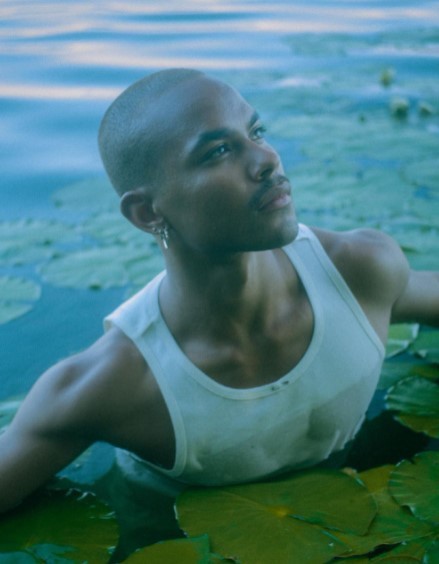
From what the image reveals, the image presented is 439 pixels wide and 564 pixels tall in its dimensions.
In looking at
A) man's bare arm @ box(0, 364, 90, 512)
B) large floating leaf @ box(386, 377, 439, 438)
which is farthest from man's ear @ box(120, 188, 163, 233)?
large floating leaf @ box(386, 377, 439, 438)

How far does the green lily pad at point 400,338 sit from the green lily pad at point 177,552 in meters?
0.79

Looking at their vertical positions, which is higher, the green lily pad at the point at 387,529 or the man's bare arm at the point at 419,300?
the man's bare arm at the point at 419,300

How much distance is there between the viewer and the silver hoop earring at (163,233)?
4.09 ft

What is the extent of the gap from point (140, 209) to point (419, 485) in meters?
0.66

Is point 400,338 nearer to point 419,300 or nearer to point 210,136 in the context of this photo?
point 419,300

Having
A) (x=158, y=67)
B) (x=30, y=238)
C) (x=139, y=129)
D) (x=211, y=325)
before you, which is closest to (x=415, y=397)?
(x=211, y=325)

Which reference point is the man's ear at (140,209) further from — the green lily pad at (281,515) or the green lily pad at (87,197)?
the green lily pad at (87,197)

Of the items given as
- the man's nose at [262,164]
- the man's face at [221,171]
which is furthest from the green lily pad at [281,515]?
the man's nose at [262,164]

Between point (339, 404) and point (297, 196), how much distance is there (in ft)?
5.31

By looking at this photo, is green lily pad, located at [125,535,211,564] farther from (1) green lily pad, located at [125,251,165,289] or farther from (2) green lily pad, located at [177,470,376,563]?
(1) green lily pad, located at [125,251,165,289]

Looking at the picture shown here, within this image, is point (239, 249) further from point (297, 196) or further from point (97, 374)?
point (297, 196)

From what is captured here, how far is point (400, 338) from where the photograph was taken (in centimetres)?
190

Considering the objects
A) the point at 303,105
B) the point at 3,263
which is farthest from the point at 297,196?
the point at 303,105

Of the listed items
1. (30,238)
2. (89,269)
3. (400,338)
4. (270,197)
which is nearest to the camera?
(270,197)
